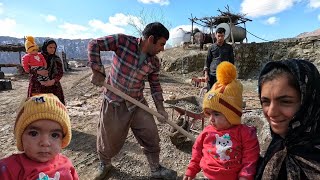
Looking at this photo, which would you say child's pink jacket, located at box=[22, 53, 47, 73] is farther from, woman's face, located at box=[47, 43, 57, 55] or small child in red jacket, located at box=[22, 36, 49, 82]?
woman's face, located at box=[47, 43, 57, 55]

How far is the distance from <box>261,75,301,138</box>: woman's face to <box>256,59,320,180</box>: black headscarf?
5 centimetres

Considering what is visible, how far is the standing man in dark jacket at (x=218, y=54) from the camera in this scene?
21.0 ft

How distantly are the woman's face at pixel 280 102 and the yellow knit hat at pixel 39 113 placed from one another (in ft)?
4.01

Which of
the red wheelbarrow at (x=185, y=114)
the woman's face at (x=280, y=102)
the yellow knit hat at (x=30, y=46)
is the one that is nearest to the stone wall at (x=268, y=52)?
the red wheelbarrow at (x=185, y=114)

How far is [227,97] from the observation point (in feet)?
7.42

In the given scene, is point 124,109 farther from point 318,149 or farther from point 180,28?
point 180,28

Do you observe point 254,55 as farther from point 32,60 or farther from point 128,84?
point 128,84

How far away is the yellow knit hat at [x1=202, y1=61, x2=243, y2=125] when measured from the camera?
2.24 m

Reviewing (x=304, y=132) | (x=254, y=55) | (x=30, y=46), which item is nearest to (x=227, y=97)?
(x=304, y=132)

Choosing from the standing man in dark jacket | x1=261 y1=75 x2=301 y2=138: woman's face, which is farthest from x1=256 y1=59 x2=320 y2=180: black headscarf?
the standing man in dark jacket

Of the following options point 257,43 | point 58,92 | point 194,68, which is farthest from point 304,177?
point 194,68

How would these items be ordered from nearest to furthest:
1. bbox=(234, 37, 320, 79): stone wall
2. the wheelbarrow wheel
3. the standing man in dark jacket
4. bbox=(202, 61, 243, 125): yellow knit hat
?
bbox=(202, 61, 243, 125): yellow knit hat < the wheelbarrow wheel < the standing man in dark jacket < bbox=(234, 37, 320, 79): stone wall

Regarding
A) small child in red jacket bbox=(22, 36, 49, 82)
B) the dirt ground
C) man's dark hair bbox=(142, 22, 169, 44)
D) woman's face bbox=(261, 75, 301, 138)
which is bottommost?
the dirt ground

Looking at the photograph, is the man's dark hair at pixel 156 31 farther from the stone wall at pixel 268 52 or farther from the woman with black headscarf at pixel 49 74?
the stone wall at pixel 268 52
